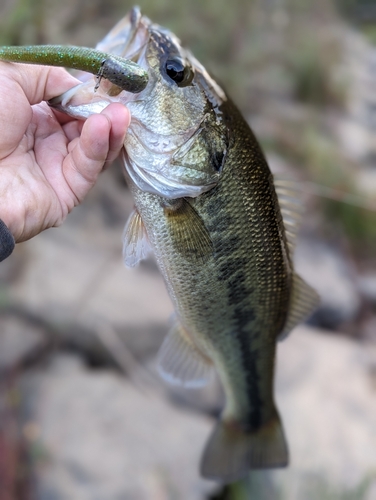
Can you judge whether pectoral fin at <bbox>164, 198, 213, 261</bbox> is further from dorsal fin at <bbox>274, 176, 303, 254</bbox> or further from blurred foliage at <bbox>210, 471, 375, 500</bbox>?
blurred foliage at <bbox>210, 471, 375, 500</bbox>

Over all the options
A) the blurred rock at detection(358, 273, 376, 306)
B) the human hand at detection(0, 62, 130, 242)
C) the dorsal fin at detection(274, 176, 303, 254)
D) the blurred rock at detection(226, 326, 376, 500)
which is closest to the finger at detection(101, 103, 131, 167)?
the human hand at detection(0, 62, 130, 242)

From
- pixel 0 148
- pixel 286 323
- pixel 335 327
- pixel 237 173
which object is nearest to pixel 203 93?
pixel 237 173

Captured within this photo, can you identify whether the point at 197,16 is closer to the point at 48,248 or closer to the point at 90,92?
the point at 48,248

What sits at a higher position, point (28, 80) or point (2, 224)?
point (28, 80)

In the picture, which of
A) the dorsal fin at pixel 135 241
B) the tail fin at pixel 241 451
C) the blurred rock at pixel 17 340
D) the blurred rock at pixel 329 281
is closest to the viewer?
the dorsal fin at pixel 135 241


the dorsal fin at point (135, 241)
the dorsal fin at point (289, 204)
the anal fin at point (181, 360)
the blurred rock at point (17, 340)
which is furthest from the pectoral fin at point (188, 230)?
the blurred rock at point (17, 340)

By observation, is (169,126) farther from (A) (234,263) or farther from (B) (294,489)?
(B) (294,489)

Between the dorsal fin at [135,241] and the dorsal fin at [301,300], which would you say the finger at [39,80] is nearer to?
the dorsal fin at [135,241]
